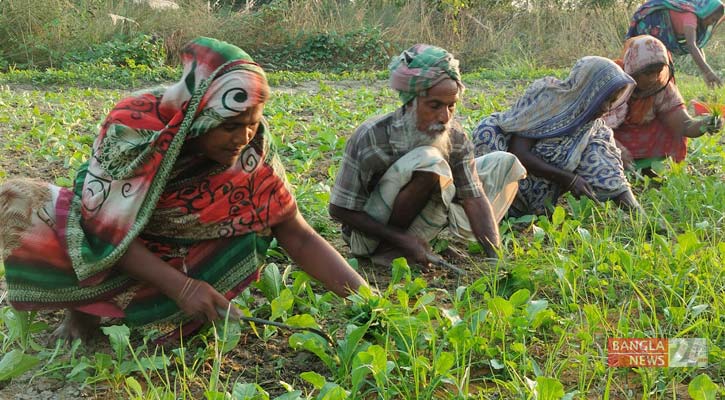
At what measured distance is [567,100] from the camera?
3.71m

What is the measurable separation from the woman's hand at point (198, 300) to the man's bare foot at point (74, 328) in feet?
1.25

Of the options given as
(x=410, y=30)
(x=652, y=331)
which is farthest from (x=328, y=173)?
(x=410, y=30)

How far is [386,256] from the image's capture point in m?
3.13

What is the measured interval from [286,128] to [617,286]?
3.37m

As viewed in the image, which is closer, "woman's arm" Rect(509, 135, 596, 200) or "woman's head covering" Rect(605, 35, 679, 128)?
"woman's arm" Rect(509, 135, 596, 200)

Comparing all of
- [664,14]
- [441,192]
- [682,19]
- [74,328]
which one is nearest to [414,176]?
[441,192]

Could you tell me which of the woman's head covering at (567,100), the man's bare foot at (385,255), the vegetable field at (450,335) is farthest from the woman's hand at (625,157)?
the man's bare foot at (385,255)

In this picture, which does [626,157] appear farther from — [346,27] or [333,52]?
[346,27]

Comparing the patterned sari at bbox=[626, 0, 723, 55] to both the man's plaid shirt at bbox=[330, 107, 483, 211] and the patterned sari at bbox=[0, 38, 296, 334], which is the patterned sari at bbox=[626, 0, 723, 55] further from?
the patterned sari at bbox=[0, 38, 296, 334]

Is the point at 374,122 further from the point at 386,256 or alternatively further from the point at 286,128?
the point at 286,128

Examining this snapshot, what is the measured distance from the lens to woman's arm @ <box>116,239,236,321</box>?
2117 mm

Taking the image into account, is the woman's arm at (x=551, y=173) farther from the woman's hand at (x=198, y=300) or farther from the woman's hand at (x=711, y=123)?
the woman's hand at (x=198, y=300)

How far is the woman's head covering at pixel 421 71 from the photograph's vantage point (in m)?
2.84

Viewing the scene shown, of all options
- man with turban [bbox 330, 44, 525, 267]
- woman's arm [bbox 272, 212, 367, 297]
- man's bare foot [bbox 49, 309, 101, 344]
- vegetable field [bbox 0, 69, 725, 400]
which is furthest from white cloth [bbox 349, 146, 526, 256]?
man's bare foot [bbox 49, 309, 101, 344]
